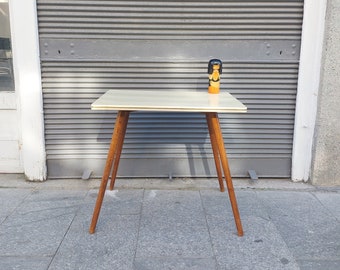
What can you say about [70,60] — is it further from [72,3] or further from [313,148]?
[313,148]

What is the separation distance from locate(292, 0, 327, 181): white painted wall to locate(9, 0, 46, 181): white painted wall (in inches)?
114

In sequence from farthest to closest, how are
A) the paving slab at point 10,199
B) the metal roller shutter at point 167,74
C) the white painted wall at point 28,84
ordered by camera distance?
the metal roller shutter at point 167,74 → the white painted wall at point 28,84 → the paving slab at point 10,199

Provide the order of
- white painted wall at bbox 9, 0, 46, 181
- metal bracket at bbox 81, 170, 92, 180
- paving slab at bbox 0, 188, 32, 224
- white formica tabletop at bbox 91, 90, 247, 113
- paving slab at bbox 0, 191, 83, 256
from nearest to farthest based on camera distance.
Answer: white formica tabletop at bbox 91, 90, 247, 113 → paving slab at bbox 0, 191, 83, 256 → paving slab at bbox 0, 188, 32, 224 → white painted wall at bbox 9, 0, 46, 181 → metal bracket at bbox 81, 170, 92, 180

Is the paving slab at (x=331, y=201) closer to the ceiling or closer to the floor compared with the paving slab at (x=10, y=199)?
closer to the floor

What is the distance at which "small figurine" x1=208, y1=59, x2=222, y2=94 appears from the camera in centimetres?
325

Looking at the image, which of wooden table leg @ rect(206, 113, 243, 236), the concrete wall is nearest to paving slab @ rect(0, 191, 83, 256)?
wooden table leg @ rect(206, 113, 243, 236)

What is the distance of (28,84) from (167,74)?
153 centimetres

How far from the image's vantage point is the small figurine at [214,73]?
10.7ft

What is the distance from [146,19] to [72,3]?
80cm

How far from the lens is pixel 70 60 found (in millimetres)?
3662

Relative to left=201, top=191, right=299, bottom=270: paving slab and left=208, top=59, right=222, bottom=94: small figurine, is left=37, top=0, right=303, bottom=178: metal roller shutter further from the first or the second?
left=201, top=191, right=299, bottom=270: paving slab

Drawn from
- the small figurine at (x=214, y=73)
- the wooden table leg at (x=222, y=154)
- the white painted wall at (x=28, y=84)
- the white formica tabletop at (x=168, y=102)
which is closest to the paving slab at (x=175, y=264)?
the wooden table leg at (x=222, y=154)

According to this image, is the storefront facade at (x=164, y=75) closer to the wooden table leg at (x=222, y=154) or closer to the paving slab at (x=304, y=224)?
the paving slab at (x=304, y=224)

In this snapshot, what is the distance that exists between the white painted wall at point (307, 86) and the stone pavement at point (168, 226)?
29cm
